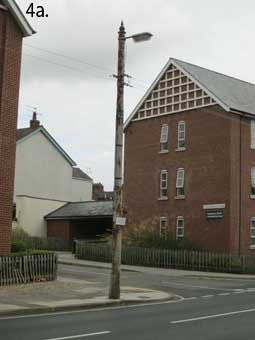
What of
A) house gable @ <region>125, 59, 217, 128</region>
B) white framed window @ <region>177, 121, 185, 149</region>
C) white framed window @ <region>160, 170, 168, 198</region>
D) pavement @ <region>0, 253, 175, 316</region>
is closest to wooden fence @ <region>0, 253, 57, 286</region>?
pavement @ <region>0, 253, 175, 316</region>

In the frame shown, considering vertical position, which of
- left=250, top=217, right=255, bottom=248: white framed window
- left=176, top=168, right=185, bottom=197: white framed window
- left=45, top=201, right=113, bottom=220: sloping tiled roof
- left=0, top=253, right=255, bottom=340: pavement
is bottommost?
left=0, top=253, right=255, bottom=340: pavement

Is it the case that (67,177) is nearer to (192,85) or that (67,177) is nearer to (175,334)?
(192,85)

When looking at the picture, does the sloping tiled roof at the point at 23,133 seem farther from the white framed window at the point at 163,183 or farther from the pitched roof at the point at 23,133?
the white framed window at the point at 163,183

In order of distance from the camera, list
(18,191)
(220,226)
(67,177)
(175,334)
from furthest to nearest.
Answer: (67,177) < (18,191) < (220,226) < (175,334)

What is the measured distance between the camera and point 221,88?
42.2 meters

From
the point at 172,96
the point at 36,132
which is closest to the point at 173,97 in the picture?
the point at 172,96

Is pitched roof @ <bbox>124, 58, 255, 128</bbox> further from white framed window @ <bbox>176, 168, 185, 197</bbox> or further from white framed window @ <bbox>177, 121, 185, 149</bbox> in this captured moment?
white framed window @ <bbox>176, 168, 185, 197</bbox>

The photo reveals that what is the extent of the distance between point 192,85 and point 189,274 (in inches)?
580

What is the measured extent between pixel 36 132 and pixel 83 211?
9.29 m

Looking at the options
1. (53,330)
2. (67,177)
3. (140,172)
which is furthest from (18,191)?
(53,330)

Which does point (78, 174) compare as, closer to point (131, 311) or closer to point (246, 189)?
point (246, 189)

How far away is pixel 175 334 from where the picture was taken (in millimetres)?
11680

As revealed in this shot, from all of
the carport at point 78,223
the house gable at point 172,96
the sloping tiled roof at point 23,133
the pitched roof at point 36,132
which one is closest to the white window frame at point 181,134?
the house gable at point 172,96

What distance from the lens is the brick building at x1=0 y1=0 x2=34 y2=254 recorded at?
22.8 m
